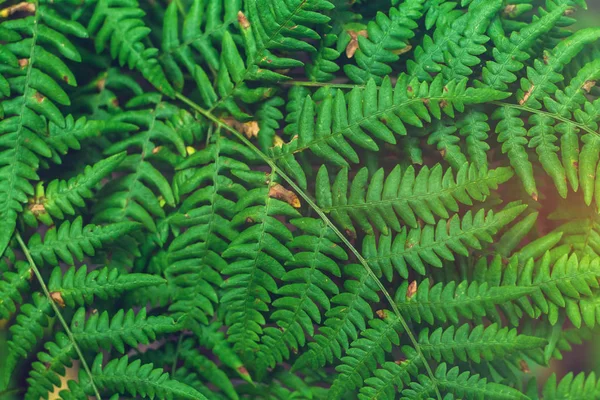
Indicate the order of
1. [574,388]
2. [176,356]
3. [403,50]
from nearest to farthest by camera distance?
[574,388], [403,50], [176,356]

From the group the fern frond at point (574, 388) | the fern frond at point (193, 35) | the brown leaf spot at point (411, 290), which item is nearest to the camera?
the fern frond at point (574, 388)

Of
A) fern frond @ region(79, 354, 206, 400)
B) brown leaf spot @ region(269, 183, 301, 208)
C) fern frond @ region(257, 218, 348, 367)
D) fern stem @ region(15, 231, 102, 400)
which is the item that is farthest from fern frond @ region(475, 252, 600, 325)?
fern stem @ region(15, 231, 102, 400)

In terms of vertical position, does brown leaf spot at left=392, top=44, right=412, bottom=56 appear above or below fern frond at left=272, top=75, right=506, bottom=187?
above

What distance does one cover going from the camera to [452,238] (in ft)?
3.84

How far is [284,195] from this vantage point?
4.12 feet

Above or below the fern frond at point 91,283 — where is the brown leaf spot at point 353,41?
above

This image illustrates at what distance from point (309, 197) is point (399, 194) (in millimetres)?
210

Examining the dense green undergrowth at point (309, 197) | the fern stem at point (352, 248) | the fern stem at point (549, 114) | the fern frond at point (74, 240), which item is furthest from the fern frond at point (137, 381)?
the fern stem at point (549, 114)

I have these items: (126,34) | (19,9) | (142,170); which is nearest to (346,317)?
(142,170)

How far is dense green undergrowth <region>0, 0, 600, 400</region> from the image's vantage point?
1.16 m

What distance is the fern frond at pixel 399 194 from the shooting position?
115cm

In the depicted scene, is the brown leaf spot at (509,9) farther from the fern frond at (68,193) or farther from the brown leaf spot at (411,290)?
the fern frond at (68,193)

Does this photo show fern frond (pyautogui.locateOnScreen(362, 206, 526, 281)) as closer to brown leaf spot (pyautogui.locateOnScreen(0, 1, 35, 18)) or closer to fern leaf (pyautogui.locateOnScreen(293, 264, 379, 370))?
fern leaf (pyautogui.locateOnScreen(293, 264, 379, 370))

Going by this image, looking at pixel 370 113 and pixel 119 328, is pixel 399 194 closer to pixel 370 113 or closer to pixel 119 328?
pixel 370 113
